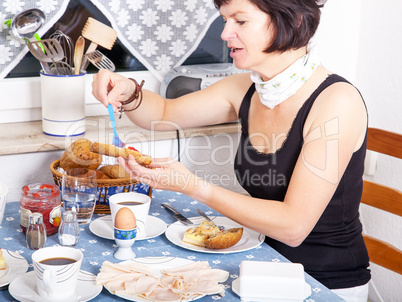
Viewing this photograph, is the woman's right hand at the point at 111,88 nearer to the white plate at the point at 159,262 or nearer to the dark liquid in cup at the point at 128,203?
the dark liquid in cup at the point at 128,203

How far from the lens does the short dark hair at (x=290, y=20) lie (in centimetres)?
127

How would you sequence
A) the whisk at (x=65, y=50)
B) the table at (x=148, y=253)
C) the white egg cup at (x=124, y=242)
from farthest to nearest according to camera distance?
the whisk at (x=65, y=50)
the white egg cup at (x=124, y=242)
the table at (x=148, y=253)

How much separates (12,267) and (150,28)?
41.2 inches

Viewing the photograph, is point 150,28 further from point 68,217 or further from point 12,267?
point 12,267

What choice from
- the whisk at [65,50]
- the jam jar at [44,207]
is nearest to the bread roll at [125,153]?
the jam jar at [44,207]

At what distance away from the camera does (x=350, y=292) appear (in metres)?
1.34

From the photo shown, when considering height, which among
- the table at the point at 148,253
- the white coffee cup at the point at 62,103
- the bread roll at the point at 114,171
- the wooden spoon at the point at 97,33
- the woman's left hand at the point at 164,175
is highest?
the wooden spoon at the point at 97,33

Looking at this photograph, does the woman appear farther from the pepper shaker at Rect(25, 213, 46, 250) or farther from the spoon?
the spoon

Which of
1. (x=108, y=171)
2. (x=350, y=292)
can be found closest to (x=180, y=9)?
(x=108, y=171)

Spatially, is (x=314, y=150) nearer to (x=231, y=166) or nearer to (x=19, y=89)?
(x=231, y=166)

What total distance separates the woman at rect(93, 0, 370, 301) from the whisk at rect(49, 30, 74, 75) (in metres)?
0.25

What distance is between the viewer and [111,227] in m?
1.29

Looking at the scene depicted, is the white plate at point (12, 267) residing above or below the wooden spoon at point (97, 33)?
below

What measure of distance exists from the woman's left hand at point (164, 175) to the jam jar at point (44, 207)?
0.20m
